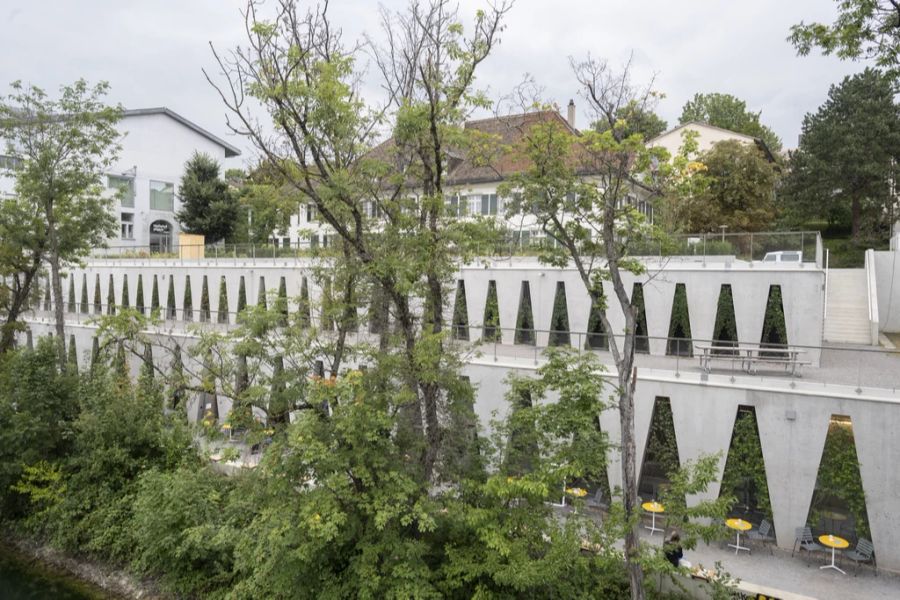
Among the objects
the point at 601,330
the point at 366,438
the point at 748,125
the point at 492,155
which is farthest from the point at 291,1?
the point at 748,125

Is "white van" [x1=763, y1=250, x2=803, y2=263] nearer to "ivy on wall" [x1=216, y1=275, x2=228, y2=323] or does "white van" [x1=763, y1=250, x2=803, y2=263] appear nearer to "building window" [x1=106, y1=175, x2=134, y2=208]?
"ivy on wall" [x1=216, y1=275, x2=228, y2=323]

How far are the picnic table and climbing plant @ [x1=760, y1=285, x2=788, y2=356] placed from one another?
1.76m

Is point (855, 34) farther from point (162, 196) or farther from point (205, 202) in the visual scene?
point (162, 196)

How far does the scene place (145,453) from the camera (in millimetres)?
17656

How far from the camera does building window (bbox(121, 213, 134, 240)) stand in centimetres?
4041

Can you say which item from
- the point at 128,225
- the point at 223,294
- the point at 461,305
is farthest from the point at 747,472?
the point at 128,225

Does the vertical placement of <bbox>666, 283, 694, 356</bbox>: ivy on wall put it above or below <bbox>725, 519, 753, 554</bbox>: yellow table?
above

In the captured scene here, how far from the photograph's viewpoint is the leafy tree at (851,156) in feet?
98.7

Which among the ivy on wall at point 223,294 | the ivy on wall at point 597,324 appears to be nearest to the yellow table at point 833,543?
the ivy on wall at point 597,324

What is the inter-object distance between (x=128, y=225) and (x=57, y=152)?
74.5 feet

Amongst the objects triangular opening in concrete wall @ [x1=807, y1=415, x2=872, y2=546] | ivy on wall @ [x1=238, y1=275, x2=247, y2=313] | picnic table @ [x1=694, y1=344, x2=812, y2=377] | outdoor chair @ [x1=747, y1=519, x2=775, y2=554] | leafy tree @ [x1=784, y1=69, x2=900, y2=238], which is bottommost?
outdoor chair @ [x1=747, y1=519, x2=775, y2=554]

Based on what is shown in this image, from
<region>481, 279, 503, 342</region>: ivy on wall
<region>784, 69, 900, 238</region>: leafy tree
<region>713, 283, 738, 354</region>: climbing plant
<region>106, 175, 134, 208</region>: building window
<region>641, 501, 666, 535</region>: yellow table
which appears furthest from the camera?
<region>106, 175, 134, 208</region>: building window

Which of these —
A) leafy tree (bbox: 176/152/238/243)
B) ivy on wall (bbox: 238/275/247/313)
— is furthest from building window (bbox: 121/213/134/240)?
ivy on wall (bbox: 238/275/247/313)

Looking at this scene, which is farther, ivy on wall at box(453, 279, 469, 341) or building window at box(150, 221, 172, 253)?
building window at box(150, 221, 172, 253)
